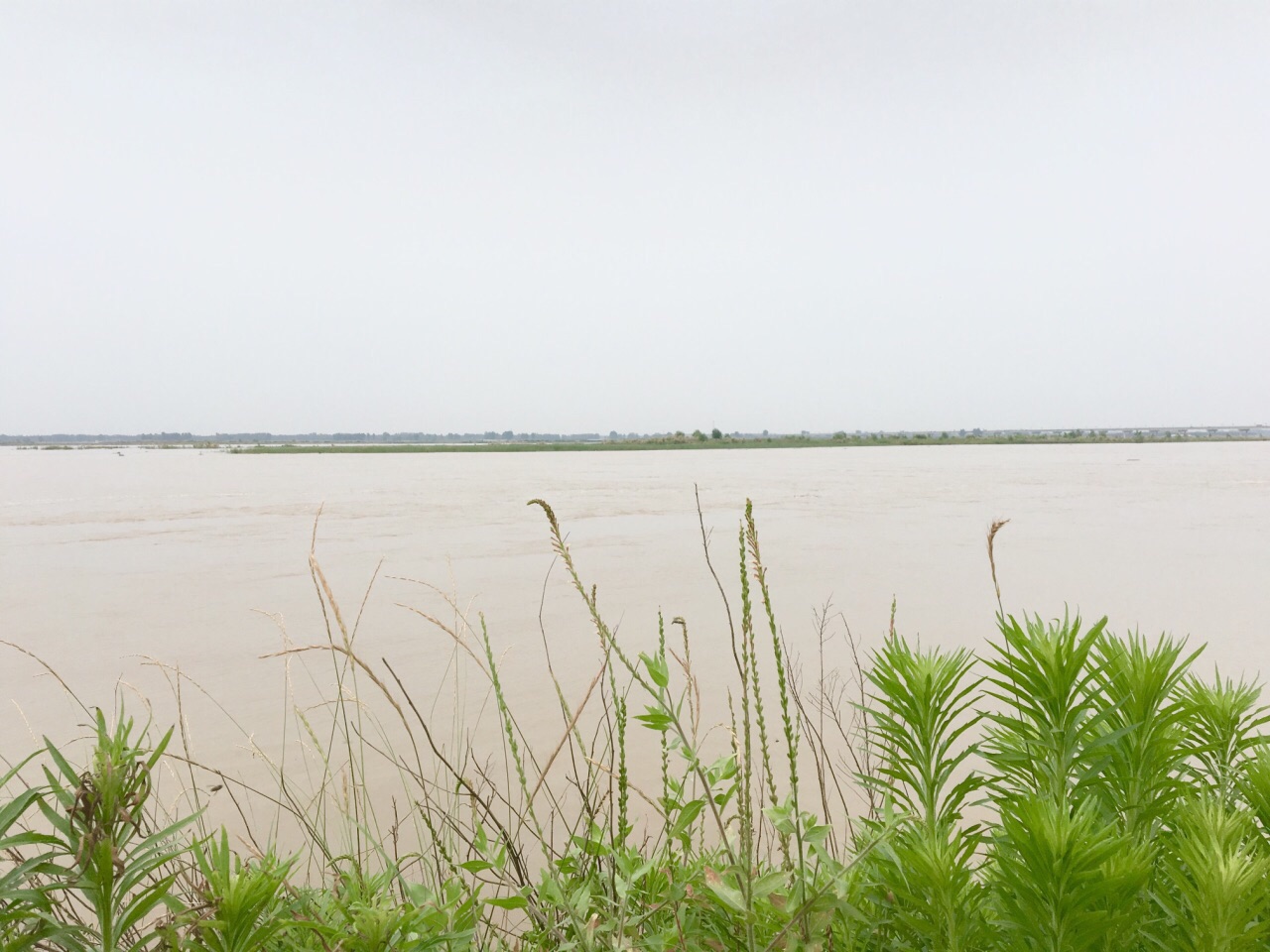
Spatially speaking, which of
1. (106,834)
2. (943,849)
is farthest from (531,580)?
(943,849)

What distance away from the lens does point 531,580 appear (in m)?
7.43

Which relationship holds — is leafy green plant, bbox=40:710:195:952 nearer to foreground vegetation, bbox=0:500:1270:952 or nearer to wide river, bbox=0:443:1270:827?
foreground vegetation, bbox=0:500:1270:952

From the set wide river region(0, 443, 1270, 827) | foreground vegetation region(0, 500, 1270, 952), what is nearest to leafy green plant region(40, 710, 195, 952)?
foreground vegetation region(0, 500, 1270, 952)

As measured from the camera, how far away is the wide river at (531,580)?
178 inches

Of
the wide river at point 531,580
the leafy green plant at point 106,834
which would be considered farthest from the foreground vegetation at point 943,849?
the wide river at point 531,580

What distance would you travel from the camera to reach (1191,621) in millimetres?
5238

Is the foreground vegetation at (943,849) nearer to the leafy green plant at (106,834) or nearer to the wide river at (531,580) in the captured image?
the leafy green plant at (106,834)

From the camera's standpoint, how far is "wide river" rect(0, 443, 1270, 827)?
4512 millimetres

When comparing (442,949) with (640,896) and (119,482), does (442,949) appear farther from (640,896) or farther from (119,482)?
(119,482)

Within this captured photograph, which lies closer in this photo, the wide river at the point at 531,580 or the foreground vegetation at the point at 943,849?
→ the foreground vegetation at the point at 943,849

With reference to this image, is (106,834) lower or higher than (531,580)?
higher

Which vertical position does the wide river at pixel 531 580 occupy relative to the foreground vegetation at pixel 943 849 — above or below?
below

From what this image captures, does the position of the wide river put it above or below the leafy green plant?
below

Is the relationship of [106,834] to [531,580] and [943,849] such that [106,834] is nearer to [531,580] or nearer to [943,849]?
[943,849]
